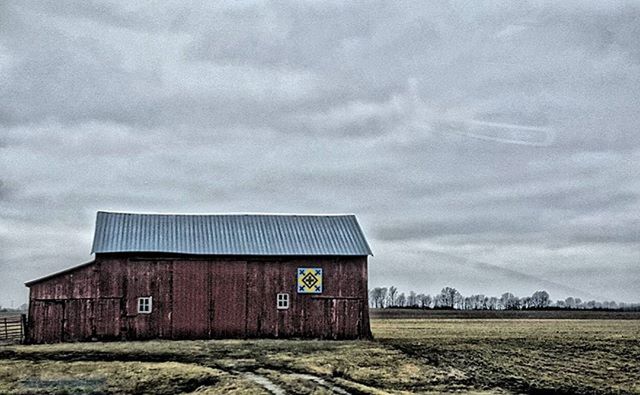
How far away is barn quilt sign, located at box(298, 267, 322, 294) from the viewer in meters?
43.1

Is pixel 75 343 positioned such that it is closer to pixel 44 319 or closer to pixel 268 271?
pixel 44 319

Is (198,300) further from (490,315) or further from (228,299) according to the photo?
(490,315)

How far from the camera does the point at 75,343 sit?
39.9 meters

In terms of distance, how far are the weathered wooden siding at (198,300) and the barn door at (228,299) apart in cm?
6

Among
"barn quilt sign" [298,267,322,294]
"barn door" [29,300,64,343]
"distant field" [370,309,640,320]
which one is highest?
"barn quilt sign" [298,267,322,294]

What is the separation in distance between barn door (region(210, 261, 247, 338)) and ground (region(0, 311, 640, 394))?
1.76m

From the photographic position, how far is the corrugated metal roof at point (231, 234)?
140 ft

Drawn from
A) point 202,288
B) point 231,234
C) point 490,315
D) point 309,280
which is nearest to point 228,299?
point 202,288

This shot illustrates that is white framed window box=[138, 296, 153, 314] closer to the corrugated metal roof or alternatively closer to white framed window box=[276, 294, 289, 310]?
the corrugated metal roof

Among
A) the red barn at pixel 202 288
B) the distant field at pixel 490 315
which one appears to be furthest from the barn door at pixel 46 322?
the distant field at pixel 490 315

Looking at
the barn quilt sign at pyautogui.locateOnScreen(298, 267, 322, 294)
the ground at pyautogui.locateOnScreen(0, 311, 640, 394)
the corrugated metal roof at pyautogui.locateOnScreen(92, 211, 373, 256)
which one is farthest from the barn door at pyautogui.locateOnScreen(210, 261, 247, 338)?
the barn quilt sign at pyautogui.locateOnScreen(298, 267, 322, 294)

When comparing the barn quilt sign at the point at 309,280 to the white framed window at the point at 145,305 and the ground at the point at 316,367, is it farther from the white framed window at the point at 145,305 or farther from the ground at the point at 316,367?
the white framed window at the point at 145,305

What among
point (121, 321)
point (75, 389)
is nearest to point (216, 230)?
point (121, 321)

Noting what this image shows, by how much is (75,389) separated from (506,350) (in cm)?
2151
